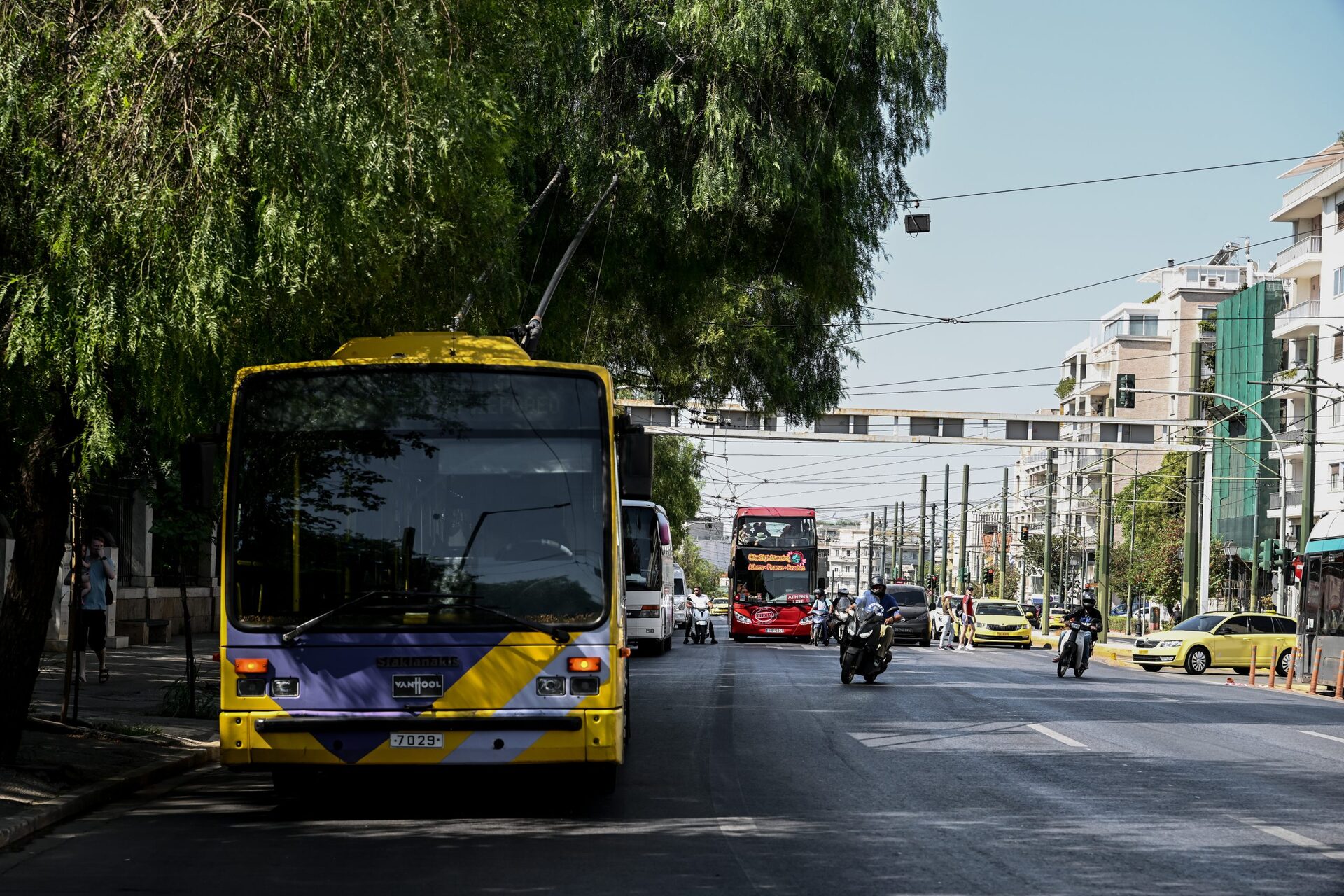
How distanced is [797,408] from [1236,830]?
18944mm

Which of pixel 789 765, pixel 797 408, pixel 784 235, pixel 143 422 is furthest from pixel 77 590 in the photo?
pixel 797 408

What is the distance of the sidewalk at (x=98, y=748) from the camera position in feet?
34.2

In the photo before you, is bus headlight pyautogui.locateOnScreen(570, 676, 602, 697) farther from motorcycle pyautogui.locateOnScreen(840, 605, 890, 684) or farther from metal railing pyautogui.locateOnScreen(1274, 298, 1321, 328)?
metal railing pyautogui.locateOnScreen(1274, 298, 1321, 328)

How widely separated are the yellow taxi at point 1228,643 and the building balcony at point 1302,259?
3742 cm

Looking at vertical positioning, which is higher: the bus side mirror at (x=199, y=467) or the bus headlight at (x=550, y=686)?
the bus side mirror at (x=199, y=467)

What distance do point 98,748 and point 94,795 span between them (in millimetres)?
2326

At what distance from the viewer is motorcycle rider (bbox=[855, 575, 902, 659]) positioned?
86.7ft

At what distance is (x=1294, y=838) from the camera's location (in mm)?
9961

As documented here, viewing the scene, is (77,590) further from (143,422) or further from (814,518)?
(814,518)

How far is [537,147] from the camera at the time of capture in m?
19.5

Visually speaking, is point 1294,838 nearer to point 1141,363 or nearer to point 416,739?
point 416,739

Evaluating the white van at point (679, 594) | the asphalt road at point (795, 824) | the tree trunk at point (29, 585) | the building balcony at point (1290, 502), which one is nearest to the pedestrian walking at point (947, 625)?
the white van at point (679, 594)

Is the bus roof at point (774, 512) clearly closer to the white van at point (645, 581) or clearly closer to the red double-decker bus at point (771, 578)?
the red double-decker bus at point (771, 578)

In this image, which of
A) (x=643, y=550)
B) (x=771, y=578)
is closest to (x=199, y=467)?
(x=643, y=550)
